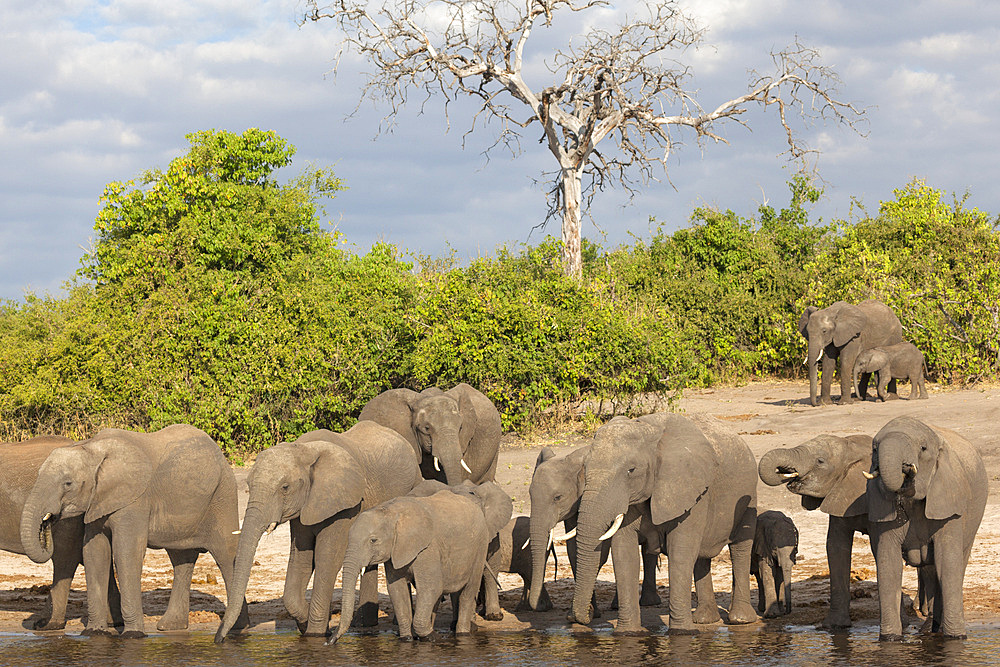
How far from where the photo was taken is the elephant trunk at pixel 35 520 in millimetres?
10156

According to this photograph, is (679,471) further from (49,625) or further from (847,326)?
(847,326)

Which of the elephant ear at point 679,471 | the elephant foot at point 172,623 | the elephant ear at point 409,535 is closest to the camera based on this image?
the elephant ear at point 409,535

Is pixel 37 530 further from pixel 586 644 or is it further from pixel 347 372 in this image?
pixel 347 372

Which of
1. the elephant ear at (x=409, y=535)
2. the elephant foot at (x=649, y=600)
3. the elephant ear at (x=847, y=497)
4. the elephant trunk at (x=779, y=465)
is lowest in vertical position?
the elephant foot at (x=649, y=600)

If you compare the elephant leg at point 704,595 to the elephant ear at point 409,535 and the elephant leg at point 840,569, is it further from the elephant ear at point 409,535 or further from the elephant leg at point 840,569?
the elephant ear at point 409,535

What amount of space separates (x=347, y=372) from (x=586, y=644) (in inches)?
521

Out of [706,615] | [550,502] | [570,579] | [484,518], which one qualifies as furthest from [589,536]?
[570,579]

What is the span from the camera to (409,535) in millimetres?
9961

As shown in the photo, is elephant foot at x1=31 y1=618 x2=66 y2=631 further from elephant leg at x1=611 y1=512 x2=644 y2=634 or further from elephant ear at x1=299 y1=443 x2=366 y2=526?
elephant leg at x1=611 y1=512 x2=644 y2=634

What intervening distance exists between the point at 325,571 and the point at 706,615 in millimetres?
3705

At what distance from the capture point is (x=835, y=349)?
2528 cm

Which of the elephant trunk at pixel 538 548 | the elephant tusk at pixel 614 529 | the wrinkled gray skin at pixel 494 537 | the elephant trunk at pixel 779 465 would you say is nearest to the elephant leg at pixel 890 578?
the elephant trunk at pixel 779 465

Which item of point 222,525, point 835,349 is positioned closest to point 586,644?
point 222,525

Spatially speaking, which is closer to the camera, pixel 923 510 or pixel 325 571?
pixel 923 510
